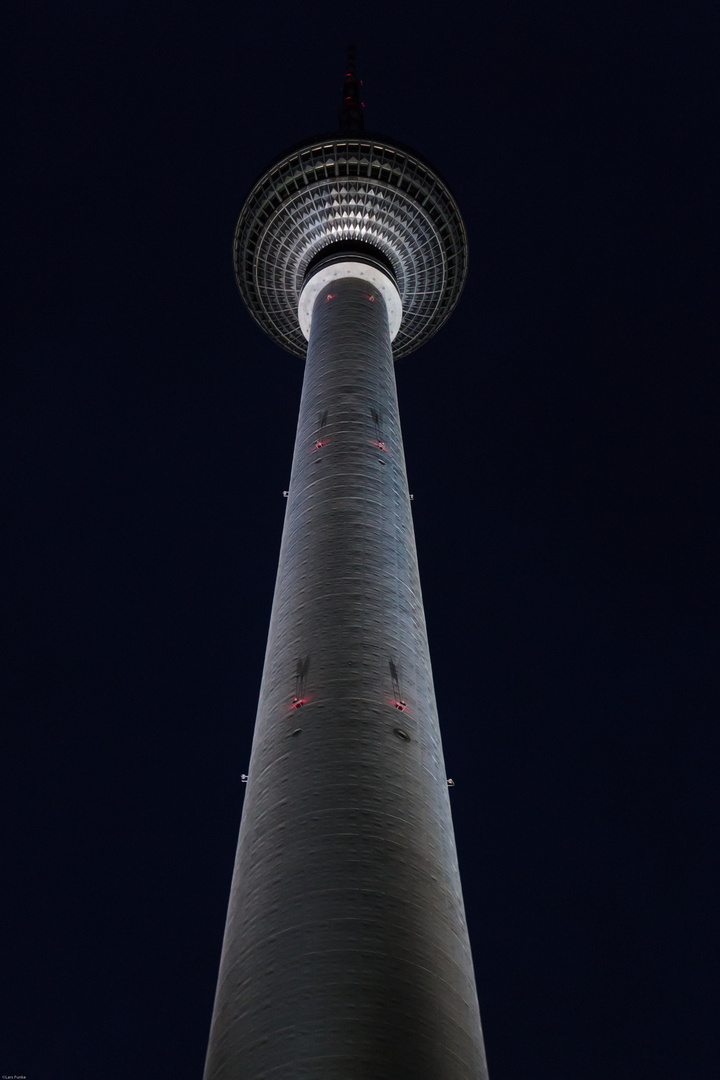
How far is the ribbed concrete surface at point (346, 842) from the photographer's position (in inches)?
573

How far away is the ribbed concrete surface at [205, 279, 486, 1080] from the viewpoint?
1455cm

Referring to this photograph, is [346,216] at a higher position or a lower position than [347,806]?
higher

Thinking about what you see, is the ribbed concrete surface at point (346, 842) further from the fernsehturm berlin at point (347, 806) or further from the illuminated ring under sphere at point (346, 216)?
the illuminated ring under sphere at point (346, 216)

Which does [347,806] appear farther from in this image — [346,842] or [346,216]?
[346,216]

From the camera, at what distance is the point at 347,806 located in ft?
59.1

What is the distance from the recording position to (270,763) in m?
20.1

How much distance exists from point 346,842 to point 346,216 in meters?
32.7

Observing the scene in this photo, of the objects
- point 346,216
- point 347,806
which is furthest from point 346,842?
point 346,216

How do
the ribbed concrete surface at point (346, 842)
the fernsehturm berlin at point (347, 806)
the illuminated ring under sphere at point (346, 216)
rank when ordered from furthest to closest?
the illuminated ring under sphere at point (346, 216), the fernsehturm berlin at point (347, 806), the ribbed concrete surface at point (346, 842)

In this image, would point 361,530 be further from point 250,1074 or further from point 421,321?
point 421,321

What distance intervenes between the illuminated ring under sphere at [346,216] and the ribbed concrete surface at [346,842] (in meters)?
19.1

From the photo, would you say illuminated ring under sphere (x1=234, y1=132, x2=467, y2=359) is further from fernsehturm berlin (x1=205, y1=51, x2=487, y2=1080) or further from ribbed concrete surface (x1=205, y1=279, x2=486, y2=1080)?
A: ribbed concrete surface (x1=205, y1=279, x2=486, y2=1080)

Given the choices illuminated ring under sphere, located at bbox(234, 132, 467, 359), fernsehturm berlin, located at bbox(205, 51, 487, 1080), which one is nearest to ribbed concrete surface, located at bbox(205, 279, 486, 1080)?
fernsehturm berlin, located at bbox(205, 51, 487, 1080)

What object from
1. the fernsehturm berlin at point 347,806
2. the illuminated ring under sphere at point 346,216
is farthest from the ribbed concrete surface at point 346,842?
the illuminated ring under sphere at point 346,216
